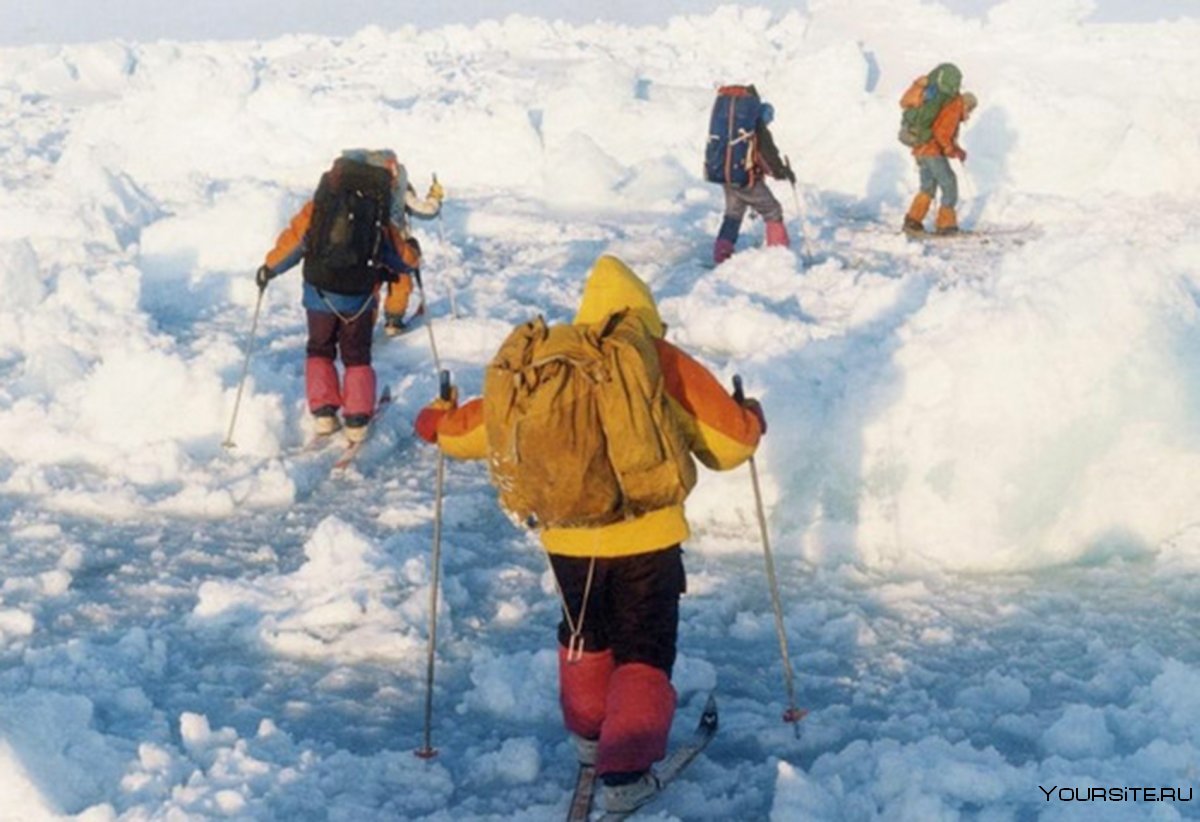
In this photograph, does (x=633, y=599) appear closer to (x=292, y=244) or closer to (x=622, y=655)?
(x=622, y=655)

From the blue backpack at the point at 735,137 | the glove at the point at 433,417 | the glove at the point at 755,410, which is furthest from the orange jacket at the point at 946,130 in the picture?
the glove at the point at 433,417

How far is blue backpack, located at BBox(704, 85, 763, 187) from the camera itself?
10391mm

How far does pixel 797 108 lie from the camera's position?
1986 cm

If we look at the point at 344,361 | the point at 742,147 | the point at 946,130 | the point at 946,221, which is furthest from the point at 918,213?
the point at 344,361

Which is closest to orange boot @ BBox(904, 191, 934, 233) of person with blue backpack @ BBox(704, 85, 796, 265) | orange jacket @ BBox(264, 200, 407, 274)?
person with blue backpack @ BBox(704, 85, 796, 265)

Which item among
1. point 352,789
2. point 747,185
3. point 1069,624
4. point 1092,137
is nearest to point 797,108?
point 1092,137

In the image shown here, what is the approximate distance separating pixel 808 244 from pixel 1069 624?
6921mm

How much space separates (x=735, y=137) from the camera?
34.1 ft

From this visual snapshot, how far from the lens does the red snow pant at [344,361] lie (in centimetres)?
662

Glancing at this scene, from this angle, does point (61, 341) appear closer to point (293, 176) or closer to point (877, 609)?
point (877, 609)

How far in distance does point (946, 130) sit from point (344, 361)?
7.79 m

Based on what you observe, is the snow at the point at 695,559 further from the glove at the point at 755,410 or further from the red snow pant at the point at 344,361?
the glove at the point at 755,410

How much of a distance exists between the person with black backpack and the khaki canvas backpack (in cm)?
354

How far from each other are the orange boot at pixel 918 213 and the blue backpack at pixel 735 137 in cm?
278
